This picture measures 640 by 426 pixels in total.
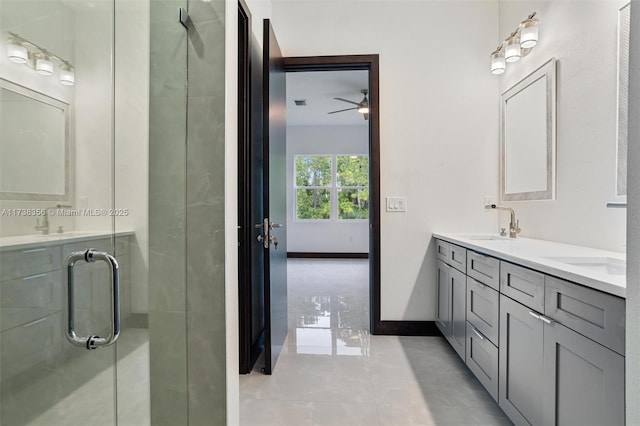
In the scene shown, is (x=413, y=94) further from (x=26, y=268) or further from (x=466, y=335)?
(x=26, y=268)

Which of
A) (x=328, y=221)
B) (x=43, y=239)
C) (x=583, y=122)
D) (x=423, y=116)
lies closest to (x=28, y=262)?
(x=43, y=239)

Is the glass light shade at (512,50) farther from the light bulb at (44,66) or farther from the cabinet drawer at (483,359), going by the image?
the light bulb at (44,66)

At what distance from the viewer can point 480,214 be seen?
2748mm

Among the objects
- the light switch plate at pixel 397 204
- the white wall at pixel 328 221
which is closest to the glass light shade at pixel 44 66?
the light switch plate at pixel 397 204

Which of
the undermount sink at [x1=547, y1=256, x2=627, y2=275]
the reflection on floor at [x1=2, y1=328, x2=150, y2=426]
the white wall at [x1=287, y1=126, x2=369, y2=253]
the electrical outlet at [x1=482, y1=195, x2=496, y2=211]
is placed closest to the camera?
the reflection on floor at [x1=2, y1=328, x2=150, y2=426]

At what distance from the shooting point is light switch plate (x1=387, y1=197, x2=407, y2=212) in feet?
9.10

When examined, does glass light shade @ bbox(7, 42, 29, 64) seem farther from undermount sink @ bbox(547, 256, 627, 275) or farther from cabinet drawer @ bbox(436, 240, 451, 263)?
cabinet drawer @ bbox(436, 240, 451, 263)

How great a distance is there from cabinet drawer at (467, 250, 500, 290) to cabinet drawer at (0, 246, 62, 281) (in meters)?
1.79

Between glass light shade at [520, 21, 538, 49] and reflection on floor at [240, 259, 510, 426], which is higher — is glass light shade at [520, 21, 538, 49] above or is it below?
above

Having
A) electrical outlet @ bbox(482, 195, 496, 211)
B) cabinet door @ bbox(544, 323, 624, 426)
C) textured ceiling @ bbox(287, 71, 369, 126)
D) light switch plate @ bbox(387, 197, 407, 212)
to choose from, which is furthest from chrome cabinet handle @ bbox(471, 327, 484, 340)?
textured ceiling @ bbox(287, 71, 369, 126)

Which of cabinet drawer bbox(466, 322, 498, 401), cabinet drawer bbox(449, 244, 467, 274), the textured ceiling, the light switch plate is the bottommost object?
cabinet drawer bbox(466, 322, 498, 401)

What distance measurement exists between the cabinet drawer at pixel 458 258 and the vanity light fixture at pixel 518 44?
140cm

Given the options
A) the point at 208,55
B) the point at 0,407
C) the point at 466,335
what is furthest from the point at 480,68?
the point at 0,407

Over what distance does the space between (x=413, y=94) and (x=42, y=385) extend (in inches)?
112
